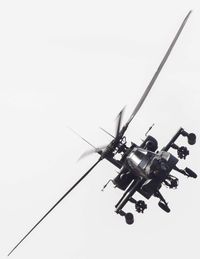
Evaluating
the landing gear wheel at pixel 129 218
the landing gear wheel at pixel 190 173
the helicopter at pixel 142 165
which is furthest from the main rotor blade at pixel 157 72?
the landing gear wheel at pixel 129 218

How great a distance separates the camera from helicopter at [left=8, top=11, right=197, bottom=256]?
42.2 metres

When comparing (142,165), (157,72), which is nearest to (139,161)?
(142,165)

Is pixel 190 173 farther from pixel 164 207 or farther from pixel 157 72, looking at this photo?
pixel 157 72

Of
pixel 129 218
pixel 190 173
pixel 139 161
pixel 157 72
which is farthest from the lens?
pixel 139 161

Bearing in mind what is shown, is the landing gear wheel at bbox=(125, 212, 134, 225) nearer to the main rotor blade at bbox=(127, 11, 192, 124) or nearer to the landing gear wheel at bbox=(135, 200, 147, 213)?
the landing gear wheel at bbox=(135, 200, 147, 213)

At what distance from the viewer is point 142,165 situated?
144 ft

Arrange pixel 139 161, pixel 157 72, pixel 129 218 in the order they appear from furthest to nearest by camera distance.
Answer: pixel 139 161 → pixel 129 218 → pixel 157 72

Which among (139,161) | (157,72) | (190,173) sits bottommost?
(139,161)

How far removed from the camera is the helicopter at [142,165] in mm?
42156

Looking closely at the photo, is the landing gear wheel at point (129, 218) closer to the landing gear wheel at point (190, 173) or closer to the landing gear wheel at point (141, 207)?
the landing gear wheel at point (141, 207)

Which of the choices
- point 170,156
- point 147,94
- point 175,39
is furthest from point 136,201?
point 175,39

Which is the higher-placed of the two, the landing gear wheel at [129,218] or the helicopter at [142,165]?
the helicopter at [142,165]

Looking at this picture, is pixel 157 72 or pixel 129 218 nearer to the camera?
pixel 157 72

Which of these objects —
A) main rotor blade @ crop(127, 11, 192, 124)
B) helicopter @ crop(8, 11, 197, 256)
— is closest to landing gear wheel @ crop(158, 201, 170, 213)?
helicopter @ crop(8, 11, 197, 256)
